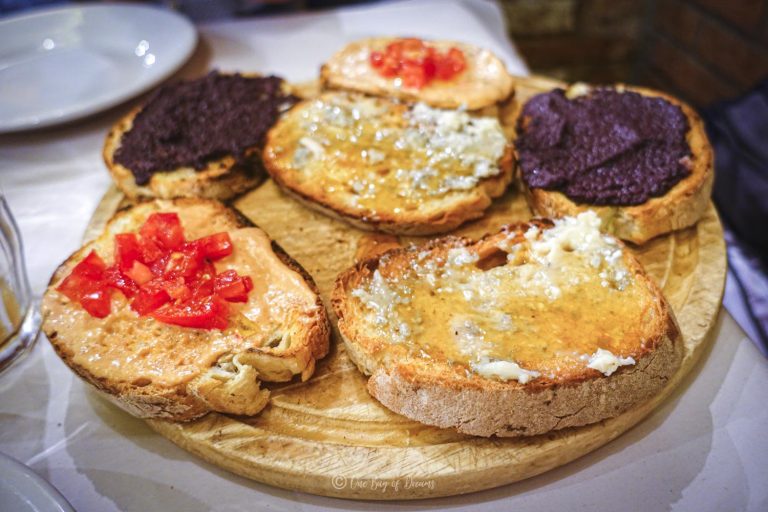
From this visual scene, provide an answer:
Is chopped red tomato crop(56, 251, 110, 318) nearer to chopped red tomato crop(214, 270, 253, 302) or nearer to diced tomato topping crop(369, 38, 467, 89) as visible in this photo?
chopped red tomato crop(214, 270, 253, 302)

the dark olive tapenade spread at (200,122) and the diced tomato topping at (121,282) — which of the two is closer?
the diced tomato topping at (121,282)

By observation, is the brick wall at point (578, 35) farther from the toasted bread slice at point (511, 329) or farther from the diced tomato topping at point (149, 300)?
the diced tomato topping at point (149, 300)

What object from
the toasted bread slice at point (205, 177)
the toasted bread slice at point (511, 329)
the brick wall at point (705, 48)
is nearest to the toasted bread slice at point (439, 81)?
the toasted bread slice at point (205, 177)

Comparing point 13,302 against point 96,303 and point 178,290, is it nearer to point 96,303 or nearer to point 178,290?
point 96,303

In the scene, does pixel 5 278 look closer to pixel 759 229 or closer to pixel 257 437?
pixel 257 437

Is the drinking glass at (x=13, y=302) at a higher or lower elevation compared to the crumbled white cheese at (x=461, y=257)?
lower

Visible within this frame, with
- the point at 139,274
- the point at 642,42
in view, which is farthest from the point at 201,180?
the point at 642,42
